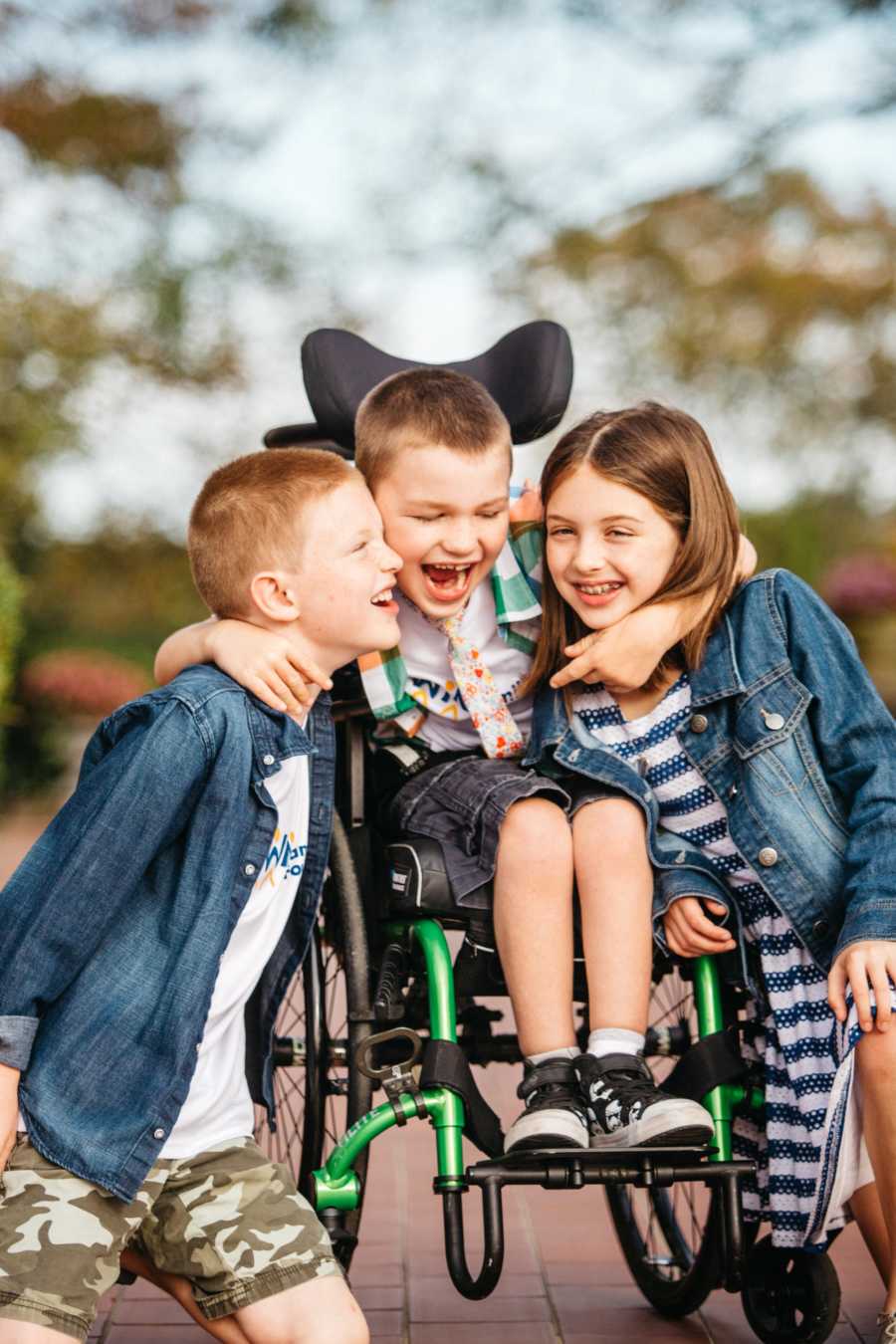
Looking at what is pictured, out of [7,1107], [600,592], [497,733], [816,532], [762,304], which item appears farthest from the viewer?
[762,304]

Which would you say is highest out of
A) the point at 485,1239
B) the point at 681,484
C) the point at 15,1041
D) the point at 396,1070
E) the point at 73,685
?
the point at 73,685

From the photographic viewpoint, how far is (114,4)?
9.96 m

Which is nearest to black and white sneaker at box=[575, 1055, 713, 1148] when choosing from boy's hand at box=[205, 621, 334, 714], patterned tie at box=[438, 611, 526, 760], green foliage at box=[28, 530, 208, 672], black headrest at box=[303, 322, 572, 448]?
patterned tie at box=[438, 611, 526, 760]

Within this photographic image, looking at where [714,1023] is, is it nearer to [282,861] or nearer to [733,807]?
[733,807]

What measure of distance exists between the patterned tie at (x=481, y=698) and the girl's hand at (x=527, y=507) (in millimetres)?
221

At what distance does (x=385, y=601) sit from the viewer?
2391 millimetres

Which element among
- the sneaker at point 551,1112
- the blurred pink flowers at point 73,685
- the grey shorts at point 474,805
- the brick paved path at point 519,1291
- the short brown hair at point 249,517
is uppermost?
the blurred pink flowers at point 73,685

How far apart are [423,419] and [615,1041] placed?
0.97m

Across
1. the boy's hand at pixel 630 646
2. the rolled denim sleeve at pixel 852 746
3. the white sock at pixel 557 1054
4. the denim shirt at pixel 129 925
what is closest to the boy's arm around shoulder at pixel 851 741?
the rolled denim sleeve at pixel 852 746

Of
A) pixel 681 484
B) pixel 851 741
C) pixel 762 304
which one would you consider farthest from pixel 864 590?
pixel 851 741

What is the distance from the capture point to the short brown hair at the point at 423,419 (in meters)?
2.46

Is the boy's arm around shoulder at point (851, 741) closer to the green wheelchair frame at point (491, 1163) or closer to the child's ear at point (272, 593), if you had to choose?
the green wheelchair frame at point (491, 1163)

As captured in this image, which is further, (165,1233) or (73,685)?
(73,685)

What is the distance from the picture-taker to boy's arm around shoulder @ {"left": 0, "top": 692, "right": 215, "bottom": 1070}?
6.50 feet
